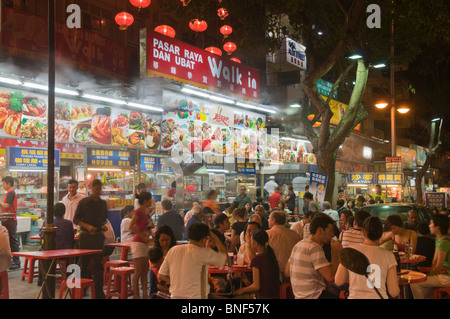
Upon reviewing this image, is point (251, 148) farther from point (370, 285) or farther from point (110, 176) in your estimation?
point (370, 285)

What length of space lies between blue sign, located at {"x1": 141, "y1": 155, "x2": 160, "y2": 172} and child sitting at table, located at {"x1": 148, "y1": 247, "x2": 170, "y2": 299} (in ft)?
28.8

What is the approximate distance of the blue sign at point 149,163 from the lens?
15298 mm

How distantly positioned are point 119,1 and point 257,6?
6094 mm

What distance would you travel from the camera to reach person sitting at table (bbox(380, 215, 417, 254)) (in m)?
8.36

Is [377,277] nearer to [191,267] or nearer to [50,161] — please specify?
[191,267]

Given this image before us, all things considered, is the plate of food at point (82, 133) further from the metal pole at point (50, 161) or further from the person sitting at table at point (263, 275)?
the person sitting at table at point (263, 275)

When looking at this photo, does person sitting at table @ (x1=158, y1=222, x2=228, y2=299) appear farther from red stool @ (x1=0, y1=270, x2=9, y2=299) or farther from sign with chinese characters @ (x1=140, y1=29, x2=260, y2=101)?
sign with chinese characters @ (x1=140, y1=29, x2=260, y2=101)

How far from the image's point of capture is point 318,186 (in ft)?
42.5

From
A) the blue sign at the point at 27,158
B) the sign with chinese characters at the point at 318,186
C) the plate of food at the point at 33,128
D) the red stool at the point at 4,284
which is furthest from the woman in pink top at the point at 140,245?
the sign with chinese characters at the point at 318,186

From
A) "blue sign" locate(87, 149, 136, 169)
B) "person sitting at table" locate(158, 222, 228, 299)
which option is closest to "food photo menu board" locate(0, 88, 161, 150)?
"blue sign" locate(87, 149, 136, 169)

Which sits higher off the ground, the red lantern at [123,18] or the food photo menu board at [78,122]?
the red lantern at [123,18]

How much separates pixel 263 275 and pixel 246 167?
11.7m

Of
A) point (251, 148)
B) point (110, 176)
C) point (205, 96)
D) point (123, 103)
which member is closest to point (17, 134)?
point (123, 103)

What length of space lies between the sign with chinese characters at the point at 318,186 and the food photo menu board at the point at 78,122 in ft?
15.2
